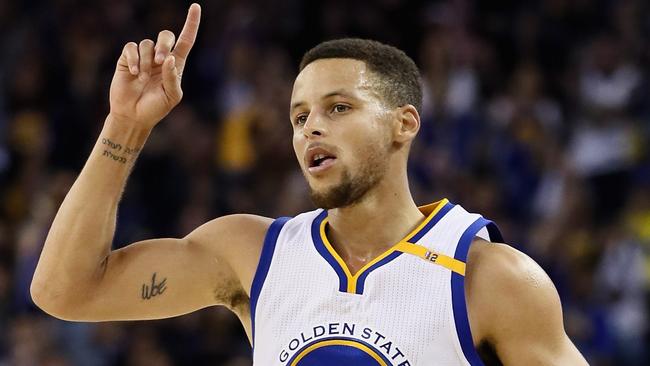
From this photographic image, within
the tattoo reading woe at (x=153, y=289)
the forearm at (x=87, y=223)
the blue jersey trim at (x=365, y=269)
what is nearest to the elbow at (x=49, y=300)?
the forearm at (x=87, y=223)

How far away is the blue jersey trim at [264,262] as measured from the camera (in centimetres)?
378

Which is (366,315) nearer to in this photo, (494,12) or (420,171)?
(420,171)

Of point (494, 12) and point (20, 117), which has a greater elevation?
point (494, 12)

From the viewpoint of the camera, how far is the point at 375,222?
12.8 ft

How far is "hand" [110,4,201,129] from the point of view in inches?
146

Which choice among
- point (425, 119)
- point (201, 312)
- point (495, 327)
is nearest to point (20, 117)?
point (201, 312)

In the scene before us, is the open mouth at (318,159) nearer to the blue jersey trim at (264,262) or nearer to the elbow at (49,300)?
the blue jersey trim at (264,262)

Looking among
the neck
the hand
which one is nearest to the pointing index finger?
the hand

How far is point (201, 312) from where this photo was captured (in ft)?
29.4

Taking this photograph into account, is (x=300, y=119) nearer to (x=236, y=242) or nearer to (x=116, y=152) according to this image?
(x=236, y=242)

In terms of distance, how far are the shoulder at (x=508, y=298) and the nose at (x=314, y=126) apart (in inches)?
25.4

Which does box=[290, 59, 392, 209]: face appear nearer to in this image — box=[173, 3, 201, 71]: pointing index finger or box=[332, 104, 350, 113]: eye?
box=[332, 104, 350, 113]: eye

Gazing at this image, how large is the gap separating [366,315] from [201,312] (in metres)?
5.51

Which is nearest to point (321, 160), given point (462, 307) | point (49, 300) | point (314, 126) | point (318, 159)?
point (318, 159)
